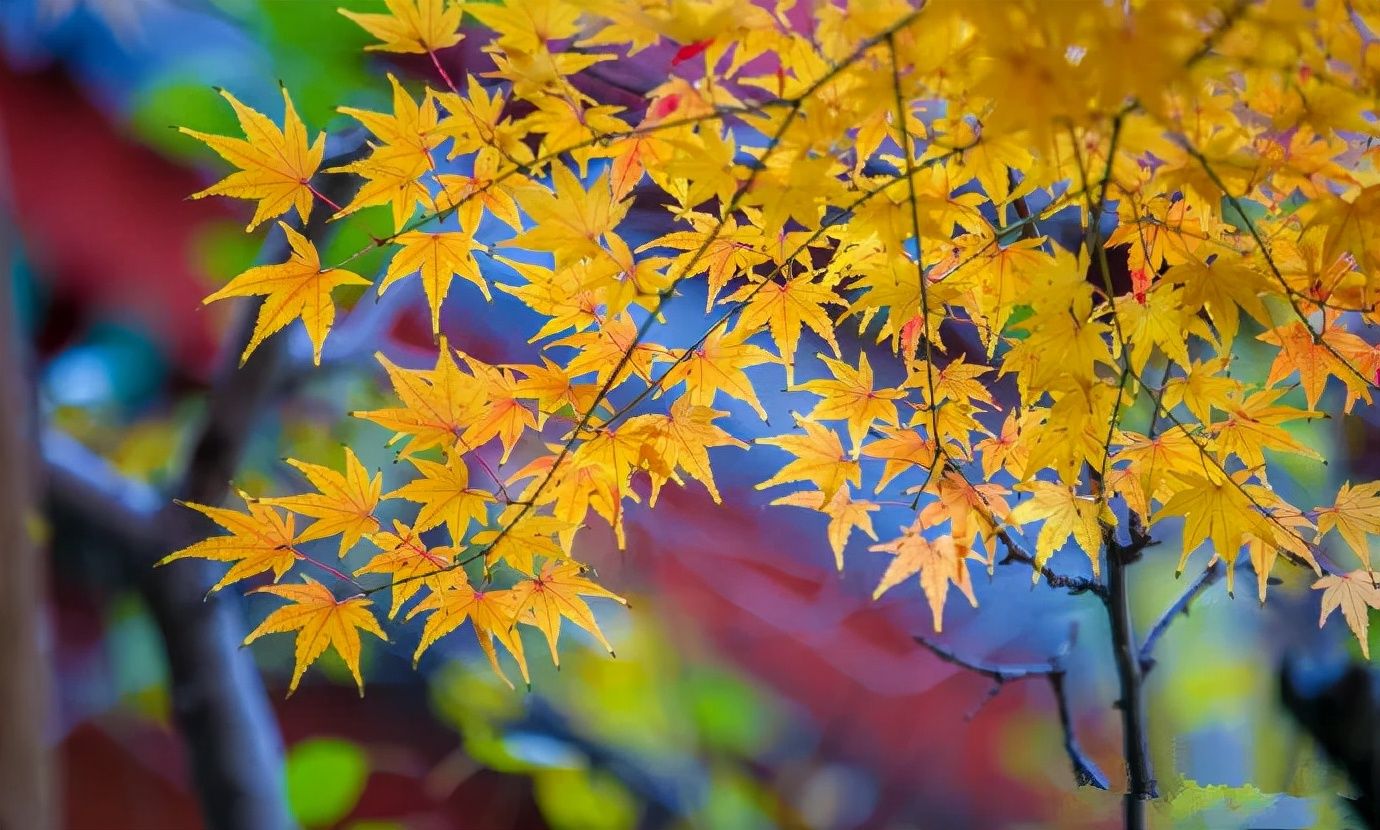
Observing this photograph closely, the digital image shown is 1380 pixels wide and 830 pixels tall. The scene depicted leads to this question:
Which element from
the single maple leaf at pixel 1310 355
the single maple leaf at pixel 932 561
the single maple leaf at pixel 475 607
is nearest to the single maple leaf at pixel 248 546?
the single maple leaf at pixel 475 607

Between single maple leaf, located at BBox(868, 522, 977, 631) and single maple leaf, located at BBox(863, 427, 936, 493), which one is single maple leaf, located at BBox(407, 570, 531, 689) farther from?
single maple leaf, located at BBox(868, 522, 977, 631)

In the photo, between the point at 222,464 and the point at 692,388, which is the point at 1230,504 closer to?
the point at 692,388

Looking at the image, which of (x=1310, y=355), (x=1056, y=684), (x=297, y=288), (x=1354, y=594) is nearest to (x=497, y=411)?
(x=297, y=288)

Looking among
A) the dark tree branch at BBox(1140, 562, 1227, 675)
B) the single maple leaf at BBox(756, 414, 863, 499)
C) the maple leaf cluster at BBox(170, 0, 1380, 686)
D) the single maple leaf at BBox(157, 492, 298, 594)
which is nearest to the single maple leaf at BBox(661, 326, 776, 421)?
the maple leaf cluster at BBox(170, 0, 1380, 686)

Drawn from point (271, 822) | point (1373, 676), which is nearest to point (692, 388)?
point (271, 822)

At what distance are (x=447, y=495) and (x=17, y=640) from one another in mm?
577

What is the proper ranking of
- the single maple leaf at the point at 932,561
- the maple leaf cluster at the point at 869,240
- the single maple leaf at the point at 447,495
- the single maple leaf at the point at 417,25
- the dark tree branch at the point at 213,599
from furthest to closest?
the dark tree branch at the point at 213,599
the single maple leaf at the point at 932,561
the single maple leaf at the point at 447,495
the single maple leaf at the point at 417,25
the maple leaf cluster at the point at 869,240

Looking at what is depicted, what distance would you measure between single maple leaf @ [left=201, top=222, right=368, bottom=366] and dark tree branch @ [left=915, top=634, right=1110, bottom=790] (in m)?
0.81

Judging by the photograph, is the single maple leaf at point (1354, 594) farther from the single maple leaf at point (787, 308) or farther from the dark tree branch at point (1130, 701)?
the single maple leaf at point (787, 308)

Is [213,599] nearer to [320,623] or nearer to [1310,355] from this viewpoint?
[320,623]

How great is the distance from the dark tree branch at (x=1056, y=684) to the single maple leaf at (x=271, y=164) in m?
0.87

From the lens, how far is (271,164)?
0.61 m

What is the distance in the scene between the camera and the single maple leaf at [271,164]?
590 mm

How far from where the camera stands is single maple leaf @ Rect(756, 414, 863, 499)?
801 mm
